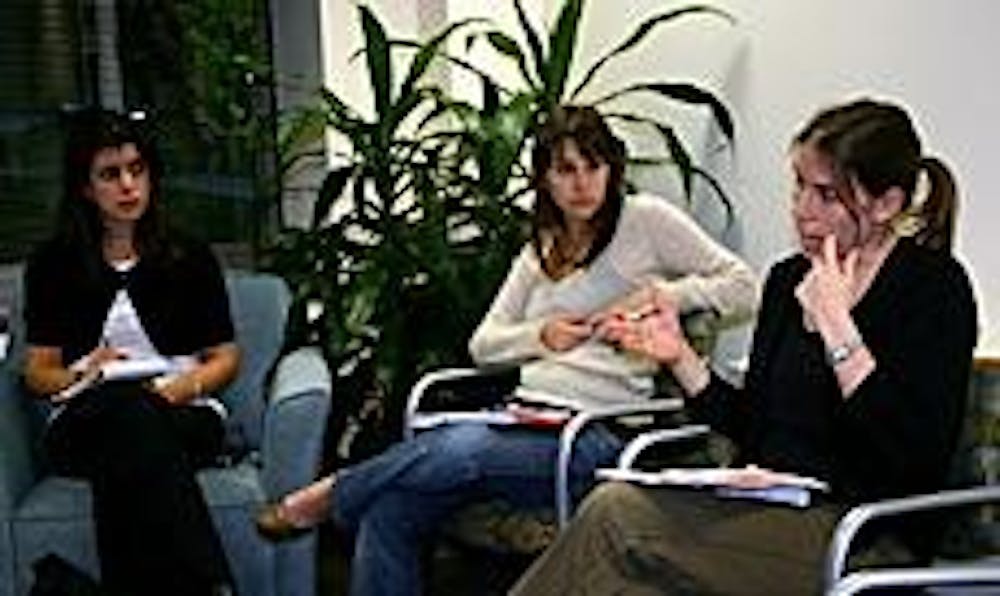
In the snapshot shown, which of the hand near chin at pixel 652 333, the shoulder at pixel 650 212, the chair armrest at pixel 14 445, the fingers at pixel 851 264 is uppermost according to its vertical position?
the shoulder at pixel 650 212

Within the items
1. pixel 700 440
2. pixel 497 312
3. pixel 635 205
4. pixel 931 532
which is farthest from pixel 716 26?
pixel 931 532

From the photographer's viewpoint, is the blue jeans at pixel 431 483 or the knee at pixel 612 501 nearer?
the knee at pixel 612 501

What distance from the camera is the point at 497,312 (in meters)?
3.27

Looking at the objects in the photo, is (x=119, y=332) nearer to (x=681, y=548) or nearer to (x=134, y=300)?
(x=134, y=300)

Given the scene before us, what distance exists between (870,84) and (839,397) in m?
0.97

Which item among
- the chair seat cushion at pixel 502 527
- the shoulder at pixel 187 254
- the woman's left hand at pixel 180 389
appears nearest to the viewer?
the chair seat cushion at pixel 502 527

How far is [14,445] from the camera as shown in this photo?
316 cm

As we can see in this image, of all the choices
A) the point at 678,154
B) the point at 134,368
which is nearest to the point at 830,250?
the point at 678,154

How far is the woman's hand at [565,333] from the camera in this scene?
10.1 feet

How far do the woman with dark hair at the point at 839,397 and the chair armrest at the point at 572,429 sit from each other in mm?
430

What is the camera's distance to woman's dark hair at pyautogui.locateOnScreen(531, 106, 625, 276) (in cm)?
310

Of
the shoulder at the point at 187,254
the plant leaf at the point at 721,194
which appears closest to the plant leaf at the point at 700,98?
the plant leaf at the point at 721,194

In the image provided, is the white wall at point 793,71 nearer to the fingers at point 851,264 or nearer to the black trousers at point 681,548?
the fingers at point 851,264

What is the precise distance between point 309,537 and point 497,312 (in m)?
0.67
